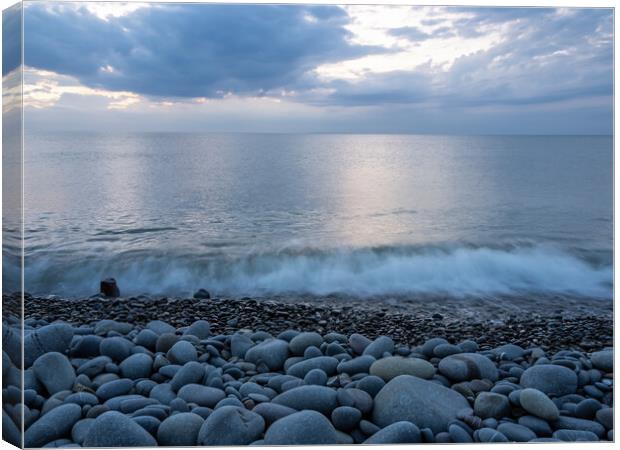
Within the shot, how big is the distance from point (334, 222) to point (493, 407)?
2.07 m

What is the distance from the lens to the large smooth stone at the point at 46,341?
295cm

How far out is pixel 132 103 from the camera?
3.93 m

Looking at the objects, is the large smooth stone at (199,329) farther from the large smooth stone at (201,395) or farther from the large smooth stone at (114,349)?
the large smooth stone at (201,395)

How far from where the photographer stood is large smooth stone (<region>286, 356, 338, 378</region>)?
2.97 m

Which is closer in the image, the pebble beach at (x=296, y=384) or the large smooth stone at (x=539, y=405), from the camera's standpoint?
the pebble beach at (x=296, y=384)

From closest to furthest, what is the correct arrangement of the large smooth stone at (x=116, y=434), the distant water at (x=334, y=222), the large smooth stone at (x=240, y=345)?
the large smooth stone at (x=116, y=434)
the large smooth stone at (x=240, y=345)
the distant water at (x=334, y=222)

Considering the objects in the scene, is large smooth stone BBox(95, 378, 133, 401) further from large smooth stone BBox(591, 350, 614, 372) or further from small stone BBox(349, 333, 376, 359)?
large smooth stone BBox(591, 350, 614, 372)

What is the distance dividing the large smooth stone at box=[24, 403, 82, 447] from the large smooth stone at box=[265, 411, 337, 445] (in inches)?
34.7

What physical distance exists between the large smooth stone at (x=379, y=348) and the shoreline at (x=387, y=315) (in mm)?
373

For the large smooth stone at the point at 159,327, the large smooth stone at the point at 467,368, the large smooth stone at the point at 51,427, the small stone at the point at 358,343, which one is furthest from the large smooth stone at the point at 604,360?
the large smooth stone at the point at 51,427

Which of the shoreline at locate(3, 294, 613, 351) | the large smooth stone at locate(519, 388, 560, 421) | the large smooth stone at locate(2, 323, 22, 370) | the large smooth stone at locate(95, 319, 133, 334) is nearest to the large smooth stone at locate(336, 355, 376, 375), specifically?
the shoreline at locate(3, 294, 613, 351)

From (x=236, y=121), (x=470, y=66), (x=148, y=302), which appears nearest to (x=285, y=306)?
(x=148, y=302)

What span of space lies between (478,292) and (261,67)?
2164 mm

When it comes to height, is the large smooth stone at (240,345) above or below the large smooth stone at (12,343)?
below
